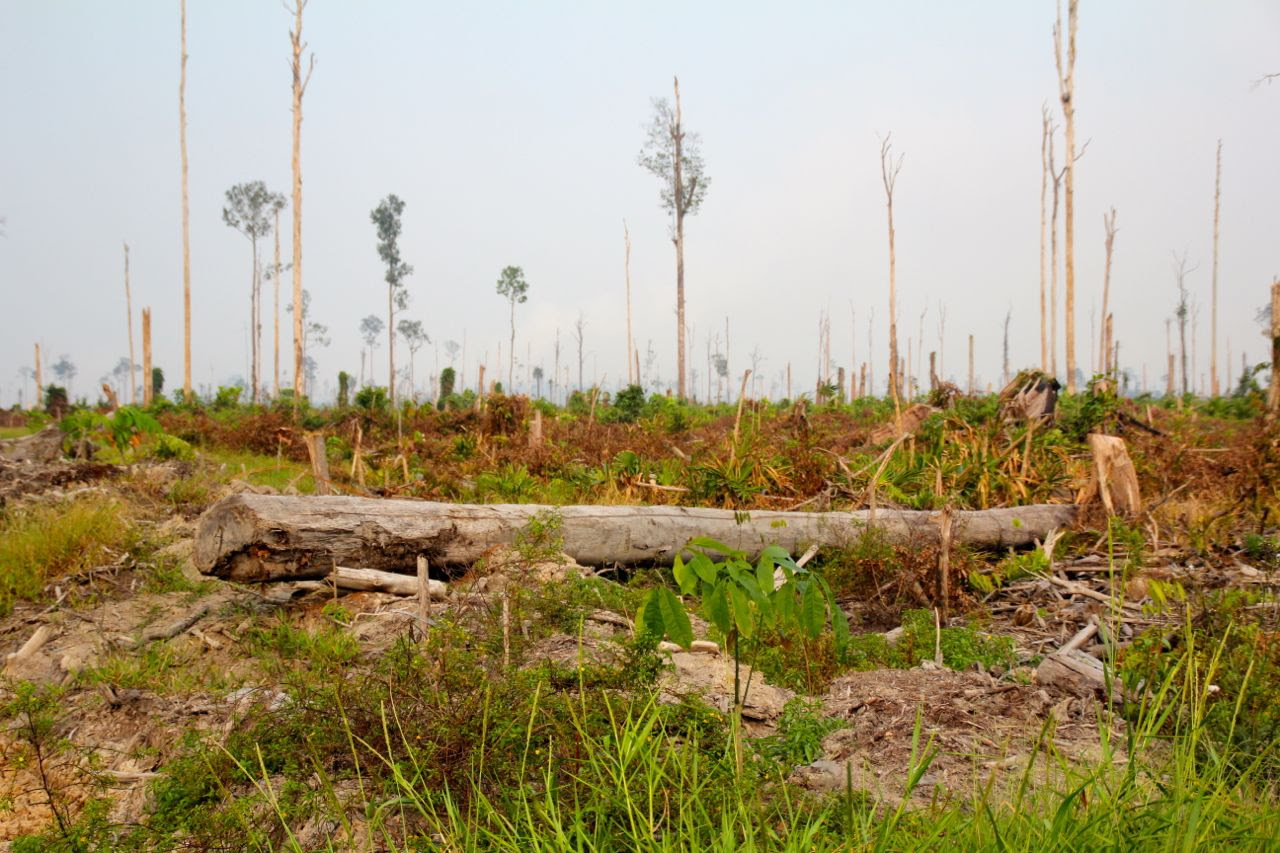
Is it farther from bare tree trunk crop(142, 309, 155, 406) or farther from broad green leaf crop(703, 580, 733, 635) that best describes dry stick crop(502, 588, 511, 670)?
bare tree trunk crop(142, 309, 155, 406)

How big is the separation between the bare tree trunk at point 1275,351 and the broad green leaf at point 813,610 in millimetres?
8654

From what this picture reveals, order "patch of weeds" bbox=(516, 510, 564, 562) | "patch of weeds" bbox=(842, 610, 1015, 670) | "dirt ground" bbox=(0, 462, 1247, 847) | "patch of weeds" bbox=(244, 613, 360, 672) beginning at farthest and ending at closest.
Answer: "patch of weeds" bbox=(516, 510, 564, 562), "patch of weeds" bbox=(842, 610, 1015, 670), "patch of weeds" bbox=(244, 613, 360, 672), "dirt ground" bbox=(0, 462, 1247, 847)

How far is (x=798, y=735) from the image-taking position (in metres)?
3.28

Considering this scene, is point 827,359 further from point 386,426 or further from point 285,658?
point 285,658

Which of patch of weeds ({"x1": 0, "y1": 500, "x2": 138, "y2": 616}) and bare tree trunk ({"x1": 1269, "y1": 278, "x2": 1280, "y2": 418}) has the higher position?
bare tree trunk ({"x1": 1269, "y1": 278, "x2": 1280, "y2": 418})

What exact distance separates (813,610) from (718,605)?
233 millimetres

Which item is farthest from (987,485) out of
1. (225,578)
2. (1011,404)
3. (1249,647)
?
(225,578)

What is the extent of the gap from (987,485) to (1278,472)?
2.43m

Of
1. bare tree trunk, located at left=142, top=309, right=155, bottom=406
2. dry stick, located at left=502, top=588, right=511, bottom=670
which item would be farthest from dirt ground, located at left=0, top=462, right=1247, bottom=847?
bare tree trunk, located at left=142, top=309, right=155, bottom=406

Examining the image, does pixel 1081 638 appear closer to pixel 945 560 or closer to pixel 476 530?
pixel 945 560

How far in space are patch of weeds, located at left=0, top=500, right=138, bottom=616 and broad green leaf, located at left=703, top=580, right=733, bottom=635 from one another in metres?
6.19

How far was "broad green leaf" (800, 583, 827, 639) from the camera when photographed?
173 cm

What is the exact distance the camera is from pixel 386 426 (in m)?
12.8

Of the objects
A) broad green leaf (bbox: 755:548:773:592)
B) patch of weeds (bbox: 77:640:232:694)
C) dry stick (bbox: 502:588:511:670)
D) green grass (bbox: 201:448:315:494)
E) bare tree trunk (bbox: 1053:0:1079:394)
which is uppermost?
bare tree trunk (bbox: 1053:0:1079:394)
